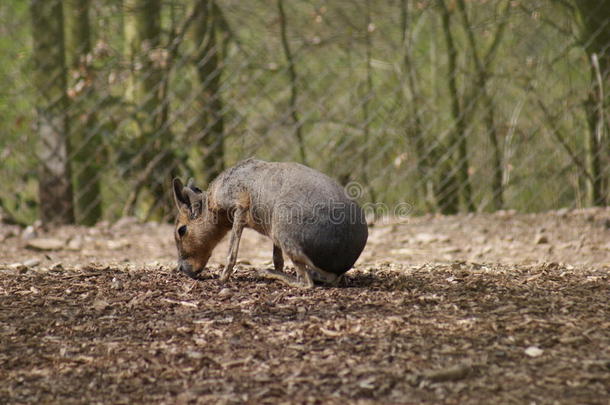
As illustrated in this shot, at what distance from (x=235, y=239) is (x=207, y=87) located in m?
3.92

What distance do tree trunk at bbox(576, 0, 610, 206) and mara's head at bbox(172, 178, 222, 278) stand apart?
4.57 meters

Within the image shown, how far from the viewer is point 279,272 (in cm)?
459

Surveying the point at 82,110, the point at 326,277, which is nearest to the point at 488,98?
the point at 82,110

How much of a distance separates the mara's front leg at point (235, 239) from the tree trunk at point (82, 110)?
3.92 metres

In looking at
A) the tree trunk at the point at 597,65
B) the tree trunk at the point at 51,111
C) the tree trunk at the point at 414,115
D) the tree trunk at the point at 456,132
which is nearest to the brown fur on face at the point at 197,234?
the tree trunk at the point at 51,111

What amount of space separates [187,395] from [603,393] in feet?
4.64

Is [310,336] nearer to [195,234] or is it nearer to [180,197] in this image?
[195,234]

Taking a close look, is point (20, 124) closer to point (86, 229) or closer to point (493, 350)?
point (86, 229)

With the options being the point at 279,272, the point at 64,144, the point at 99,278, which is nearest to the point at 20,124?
the point at 64,144

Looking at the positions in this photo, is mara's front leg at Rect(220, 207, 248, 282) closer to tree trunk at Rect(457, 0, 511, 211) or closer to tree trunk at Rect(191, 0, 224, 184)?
tree trunk at Rect(191, 0, 224, 184)

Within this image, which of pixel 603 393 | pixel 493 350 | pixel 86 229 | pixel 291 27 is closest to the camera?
pixel 603 393

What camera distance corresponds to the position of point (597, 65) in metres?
7.74

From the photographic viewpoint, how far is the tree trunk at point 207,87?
8.16 metres

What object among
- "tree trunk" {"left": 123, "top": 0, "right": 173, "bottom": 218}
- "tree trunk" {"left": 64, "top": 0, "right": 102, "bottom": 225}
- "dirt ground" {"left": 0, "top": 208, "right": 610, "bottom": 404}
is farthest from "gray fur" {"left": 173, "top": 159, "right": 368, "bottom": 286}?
"tree trunk" {"left": 64, "top": 0, "right": 102, "bottom": 225}
